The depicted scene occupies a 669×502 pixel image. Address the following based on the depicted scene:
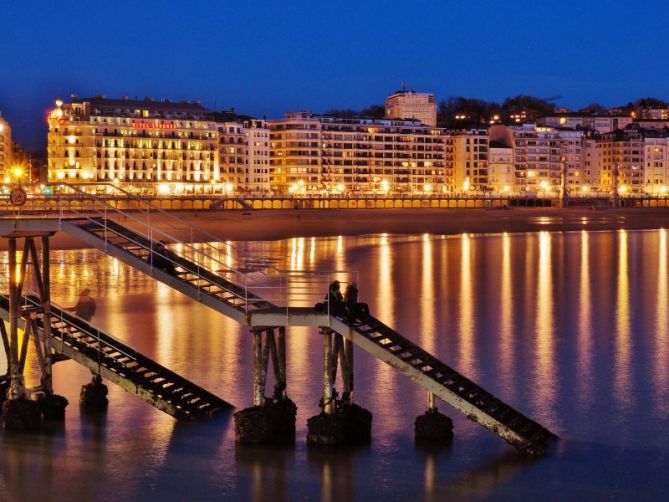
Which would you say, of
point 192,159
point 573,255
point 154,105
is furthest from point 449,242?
point 154,105

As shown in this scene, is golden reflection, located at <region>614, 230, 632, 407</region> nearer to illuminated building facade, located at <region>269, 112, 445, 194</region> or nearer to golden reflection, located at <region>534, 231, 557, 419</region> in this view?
golden reflection, located at <region>534, 231, 557, 419</region>

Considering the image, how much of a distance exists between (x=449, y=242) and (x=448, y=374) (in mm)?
60326

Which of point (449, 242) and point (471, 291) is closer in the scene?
point (471, 291)

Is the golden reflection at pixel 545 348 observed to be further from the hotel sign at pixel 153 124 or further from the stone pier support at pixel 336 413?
the hotel sign at pixel 153 124

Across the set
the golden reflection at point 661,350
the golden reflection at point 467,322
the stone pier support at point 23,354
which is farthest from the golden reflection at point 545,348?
the stone pier support at point 23,354

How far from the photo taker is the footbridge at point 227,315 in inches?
639

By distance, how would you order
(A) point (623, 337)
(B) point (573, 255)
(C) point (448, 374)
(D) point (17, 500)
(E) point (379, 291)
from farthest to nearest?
(B) point (573, 255), (E) point (379, 291), (A) point (623, 337), (C) point (448, 374), (D) point (17, 500)

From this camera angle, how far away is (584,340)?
1073 inches

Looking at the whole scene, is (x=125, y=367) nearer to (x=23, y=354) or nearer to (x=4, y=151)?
Result: (x=23, y=354)

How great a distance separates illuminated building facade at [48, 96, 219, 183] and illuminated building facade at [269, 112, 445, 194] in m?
15.8

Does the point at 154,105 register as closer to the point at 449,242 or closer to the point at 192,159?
the point at 192,159

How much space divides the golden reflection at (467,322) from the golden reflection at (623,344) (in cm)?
292

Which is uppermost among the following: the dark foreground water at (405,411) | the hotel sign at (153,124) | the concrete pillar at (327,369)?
the hotel sign at (153,124)

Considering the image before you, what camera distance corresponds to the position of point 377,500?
14.6 m
